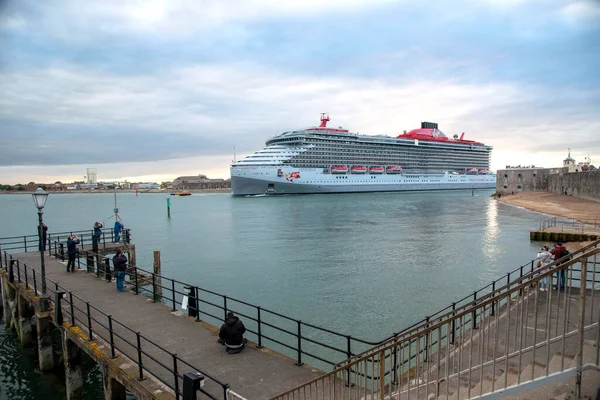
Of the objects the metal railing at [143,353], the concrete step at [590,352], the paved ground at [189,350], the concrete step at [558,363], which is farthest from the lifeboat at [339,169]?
the concrete step at [558,363]

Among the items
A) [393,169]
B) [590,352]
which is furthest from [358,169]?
[590,352]

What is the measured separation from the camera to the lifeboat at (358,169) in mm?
111037

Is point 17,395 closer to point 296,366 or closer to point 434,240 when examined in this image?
point 296,366

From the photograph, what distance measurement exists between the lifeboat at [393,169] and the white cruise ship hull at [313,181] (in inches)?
41.3

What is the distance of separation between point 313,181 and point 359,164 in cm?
2151

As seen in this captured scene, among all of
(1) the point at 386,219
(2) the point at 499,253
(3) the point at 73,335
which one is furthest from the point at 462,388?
(1) the point at 386,219

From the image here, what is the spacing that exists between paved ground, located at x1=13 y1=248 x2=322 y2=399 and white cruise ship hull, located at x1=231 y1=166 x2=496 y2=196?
83.1m

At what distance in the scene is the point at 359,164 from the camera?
115 metres

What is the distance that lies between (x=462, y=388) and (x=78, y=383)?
9720 millimetres

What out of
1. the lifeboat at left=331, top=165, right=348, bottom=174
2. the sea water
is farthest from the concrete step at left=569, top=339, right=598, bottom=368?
the lifeboat at left=331, top=165, right=348, bottom=174

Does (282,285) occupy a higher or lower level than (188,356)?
lower

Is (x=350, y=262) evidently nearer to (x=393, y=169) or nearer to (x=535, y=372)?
(x=535, y=372)

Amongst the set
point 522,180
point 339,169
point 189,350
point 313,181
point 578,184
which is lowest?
point 189,350

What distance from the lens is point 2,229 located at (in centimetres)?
4991
